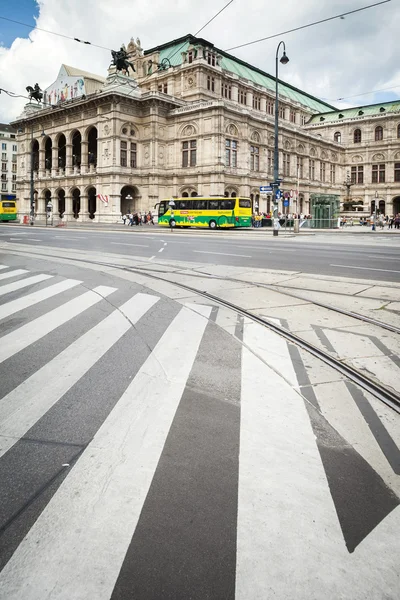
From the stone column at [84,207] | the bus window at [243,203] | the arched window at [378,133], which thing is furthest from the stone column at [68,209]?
the arched window at [378,133]

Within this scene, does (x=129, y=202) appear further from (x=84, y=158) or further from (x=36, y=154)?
(x=36, y=154)

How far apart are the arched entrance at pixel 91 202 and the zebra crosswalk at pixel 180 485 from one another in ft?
209

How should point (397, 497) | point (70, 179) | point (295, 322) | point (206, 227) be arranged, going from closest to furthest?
point (397, 497), point (295, 322), point (206, 227), point (70, 179)

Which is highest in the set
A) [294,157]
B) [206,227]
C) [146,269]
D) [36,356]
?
[294,157]

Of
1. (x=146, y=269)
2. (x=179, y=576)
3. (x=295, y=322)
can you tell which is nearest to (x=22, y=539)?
(x=179, y=576)

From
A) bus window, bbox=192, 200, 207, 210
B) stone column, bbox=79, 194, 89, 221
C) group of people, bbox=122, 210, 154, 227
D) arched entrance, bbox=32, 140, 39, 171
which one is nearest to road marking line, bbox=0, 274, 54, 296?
bus window, bbox=192, 200, 207, 210

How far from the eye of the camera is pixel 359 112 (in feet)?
291

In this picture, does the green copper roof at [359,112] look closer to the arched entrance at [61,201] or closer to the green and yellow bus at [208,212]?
the arched entrance at [61,201]

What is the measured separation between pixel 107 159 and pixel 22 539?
201 feet

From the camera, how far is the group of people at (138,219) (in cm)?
5441

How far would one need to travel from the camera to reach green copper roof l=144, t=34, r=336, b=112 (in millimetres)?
66812

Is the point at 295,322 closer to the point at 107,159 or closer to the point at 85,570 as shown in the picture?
the point at 85,570

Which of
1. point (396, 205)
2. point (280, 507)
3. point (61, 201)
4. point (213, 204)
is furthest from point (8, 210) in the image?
point (280, 507)

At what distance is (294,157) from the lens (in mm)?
73562
